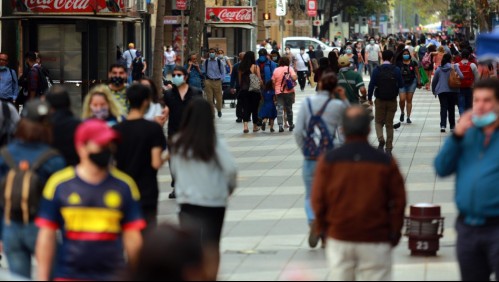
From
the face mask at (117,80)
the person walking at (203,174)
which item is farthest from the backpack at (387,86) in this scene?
the person walking at (203,174)

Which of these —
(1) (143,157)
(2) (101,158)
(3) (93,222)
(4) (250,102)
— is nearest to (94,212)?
(3) (93,222)

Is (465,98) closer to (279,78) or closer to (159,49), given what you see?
(279,78)

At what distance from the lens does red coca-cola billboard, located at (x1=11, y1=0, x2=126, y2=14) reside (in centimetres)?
3288

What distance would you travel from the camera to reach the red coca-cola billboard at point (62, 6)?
108 feet

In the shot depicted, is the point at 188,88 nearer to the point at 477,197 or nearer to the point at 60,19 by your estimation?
the point at 477,197

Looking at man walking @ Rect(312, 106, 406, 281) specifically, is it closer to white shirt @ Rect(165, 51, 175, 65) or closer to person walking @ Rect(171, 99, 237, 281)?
person walking @ Rect(171, 99, 237, 281)

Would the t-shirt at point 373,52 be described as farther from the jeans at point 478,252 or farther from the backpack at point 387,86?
the jeans at point 478,252

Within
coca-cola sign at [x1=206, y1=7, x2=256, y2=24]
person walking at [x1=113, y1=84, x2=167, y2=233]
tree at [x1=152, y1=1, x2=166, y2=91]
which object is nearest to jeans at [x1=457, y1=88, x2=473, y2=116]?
tree at [x1=152, y1=1, x2=166, y2=91]

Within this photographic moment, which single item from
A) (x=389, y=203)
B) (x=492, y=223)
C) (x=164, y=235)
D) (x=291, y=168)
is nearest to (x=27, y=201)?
(x=389, y=203)

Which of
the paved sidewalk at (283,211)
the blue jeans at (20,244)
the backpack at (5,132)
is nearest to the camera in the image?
the blue jeans at (20,244)

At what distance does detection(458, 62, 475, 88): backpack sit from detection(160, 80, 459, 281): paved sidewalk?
3.60 ft

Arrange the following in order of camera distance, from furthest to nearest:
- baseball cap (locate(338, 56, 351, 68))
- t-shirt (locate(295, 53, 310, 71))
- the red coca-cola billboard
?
t-shirt (locate(295, 53, 310, 71)), the red coca-cola billboard, baseball cap (locate(338, 56, 351, 68))

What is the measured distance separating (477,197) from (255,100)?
19.4 meters

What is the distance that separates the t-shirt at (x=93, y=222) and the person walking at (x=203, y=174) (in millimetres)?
1937
